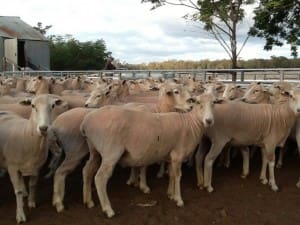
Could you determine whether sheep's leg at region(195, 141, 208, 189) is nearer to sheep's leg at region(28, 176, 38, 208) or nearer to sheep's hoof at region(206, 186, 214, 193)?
sheep's hoof at region(206, 186, 214, 193)

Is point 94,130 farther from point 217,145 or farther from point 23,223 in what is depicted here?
point 217,145

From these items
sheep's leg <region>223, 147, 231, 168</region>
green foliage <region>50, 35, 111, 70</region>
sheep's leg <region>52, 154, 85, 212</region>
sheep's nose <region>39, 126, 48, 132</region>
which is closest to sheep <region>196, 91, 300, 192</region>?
sheep's leg <region>223, 147, 231, 168</region>

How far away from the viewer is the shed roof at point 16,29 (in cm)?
3802

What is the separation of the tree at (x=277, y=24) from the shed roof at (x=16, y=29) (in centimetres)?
2491

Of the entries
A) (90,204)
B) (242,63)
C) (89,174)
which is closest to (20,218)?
(90,204)

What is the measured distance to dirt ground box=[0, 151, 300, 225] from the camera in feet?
17.9

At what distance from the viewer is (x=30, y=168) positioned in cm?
545

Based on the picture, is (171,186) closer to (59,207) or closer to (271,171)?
(59,207)

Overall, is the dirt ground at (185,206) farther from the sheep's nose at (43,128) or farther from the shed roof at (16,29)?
the shed roof at (16,29)

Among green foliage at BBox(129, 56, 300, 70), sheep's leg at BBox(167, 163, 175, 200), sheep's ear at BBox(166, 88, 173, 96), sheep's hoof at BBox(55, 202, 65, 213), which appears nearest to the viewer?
sheep's hoof at BBox(55, 202, 65, 213)

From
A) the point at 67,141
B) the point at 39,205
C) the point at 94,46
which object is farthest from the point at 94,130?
the point at 94,46

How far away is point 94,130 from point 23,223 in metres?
1.35

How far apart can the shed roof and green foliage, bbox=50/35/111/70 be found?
6664mm

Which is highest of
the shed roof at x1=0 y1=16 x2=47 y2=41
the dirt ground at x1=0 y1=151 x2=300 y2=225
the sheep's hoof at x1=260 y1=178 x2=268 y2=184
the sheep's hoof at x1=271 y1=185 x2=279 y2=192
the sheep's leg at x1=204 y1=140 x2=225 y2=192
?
the shed roof at x1=0 y1=16 x2=47 y2=41
